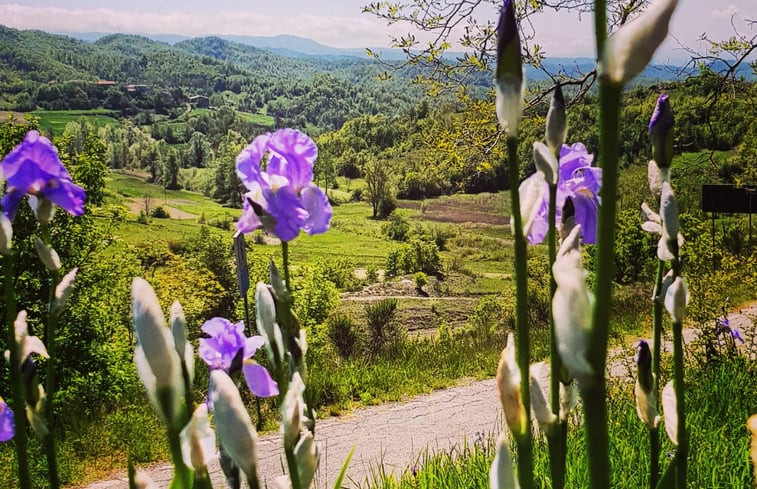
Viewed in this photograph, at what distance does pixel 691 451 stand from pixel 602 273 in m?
2.17

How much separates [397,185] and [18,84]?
20400 mm

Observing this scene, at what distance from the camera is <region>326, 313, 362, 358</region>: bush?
7367 millimetres

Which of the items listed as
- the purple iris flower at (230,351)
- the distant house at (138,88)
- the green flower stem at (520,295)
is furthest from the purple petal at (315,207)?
the distant house at (138,88)

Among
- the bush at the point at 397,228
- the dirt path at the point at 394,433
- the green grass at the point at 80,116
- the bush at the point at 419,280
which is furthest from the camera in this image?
the green grass at the point at 80,116

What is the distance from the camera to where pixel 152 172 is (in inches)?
931

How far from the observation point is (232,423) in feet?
0.90

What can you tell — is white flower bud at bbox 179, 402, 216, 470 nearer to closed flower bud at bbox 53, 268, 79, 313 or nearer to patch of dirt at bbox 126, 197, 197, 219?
closed flower bud at bbox 53, 268, 79, 313

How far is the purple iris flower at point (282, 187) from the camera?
55 cm

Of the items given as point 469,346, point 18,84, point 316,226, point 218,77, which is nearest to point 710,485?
point 316,226

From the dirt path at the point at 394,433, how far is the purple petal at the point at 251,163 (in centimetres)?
293

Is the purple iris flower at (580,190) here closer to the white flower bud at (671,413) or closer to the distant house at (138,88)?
the white flower bud at (671,413)

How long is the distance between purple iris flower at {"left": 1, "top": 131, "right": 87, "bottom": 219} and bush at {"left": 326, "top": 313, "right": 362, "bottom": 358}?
22.0 feet

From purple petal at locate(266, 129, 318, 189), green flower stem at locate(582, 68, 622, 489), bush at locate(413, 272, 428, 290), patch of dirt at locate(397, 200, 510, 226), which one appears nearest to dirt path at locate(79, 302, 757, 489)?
purple petal at locate(266, 129, 318, 189)

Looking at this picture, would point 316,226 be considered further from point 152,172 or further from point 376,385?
point 152,172
